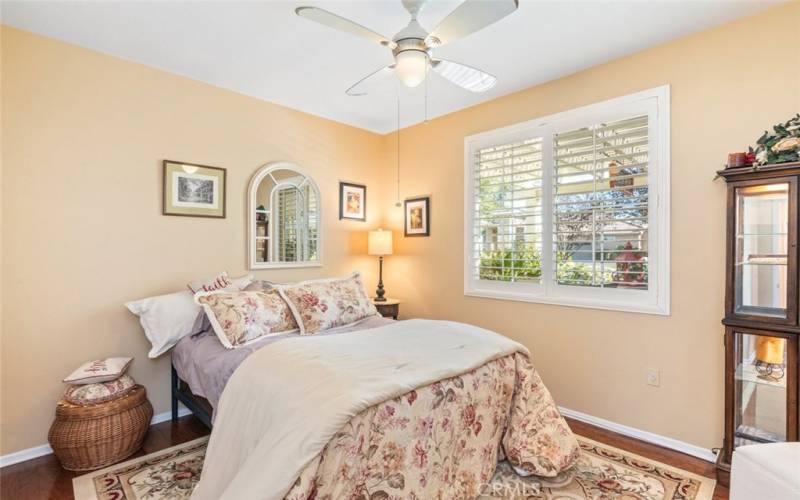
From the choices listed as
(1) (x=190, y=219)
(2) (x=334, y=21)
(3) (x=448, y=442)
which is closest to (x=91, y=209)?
(1) (x=190, y=219)

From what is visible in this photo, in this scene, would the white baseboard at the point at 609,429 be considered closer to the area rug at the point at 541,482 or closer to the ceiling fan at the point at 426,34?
the area rug at the point at 541,482

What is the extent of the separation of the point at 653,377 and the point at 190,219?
356 cm

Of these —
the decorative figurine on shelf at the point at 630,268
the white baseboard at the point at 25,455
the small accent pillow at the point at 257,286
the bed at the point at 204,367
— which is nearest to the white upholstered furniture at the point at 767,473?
the decorative figurine on shelf at the point at 630,268

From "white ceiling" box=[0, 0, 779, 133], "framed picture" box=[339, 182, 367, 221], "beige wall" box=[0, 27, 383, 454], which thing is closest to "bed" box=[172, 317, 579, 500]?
"beige wall" box=[0, 27, 383, 454]

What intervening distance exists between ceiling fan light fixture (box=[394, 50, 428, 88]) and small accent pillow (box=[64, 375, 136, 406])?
2.53 m

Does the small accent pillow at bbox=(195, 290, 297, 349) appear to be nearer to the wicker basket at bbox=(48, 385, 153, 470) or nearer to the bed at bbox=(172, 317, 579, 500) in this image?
the bed at bbox=(172, 317, 579, 500)

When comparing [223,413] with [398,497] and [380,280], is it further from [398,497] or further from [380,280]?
[380,280]

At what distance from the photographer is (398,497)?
165 centimetres

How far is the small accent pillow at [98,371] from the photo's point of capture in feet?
7.77

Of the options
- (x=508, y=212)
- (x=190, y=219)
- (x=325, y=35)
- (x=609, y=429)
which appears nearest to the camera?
(x=325, y=35)

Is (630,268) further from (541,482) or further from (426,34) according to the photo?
(426,34)

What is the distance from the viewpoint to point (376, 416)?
159 cm

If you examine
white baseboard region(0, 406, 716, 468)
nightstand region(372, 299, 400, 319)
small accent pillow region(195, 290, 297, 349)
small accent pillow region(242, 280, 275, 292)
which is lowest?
white baseboard region(0, 406, 716, 468)

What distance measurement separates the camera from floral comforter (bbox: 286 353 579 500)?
4.89ft
